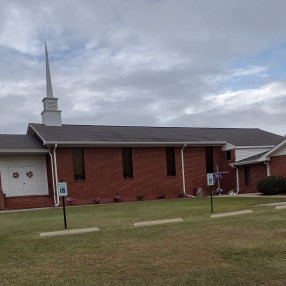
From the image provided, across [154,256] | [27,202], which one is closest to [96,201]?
[27,202]

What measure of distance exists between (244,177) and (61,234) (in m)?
21.2

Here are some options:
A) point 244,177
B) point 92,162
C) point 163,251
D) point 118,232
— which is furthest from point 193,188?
point 163,251

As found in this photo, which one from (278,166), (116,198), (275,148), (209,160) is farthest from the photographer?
(209,160)

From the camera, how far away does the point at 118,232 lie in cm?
880

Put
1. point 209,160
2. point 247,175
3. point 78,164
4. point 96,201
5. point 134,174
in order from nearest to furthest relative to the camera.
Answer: point 96,201 → point 78,164 → point 134,174 → point 247,175 → point 209,160

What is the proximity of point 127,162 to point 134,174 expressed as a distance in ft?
3.30

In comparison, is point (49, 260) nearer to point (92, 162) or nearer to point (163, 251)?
point (163, 251)

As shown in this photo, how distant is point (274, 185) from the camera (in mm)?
21953

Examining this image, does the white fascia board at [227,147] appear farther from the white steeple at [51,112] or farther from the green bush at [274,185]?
the white steeple at [51,112]

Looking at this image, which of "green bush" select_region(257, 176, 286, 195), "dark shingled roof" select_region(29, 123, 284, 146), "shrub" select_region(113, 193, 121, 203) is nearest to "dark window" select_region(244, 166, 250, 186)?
"dark shingled roof" select_region(29, 123, 284, 146)

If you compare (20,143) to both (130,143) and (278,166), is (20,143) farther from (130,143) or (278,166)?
(278,166)

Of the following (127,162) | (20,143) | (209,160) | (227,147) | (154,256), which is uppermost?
(20,143)

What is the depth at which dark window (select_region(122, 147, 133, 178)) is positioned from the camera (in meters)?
25.0

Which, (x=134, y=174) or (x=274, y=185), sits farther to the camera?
(x=134, y=174)
